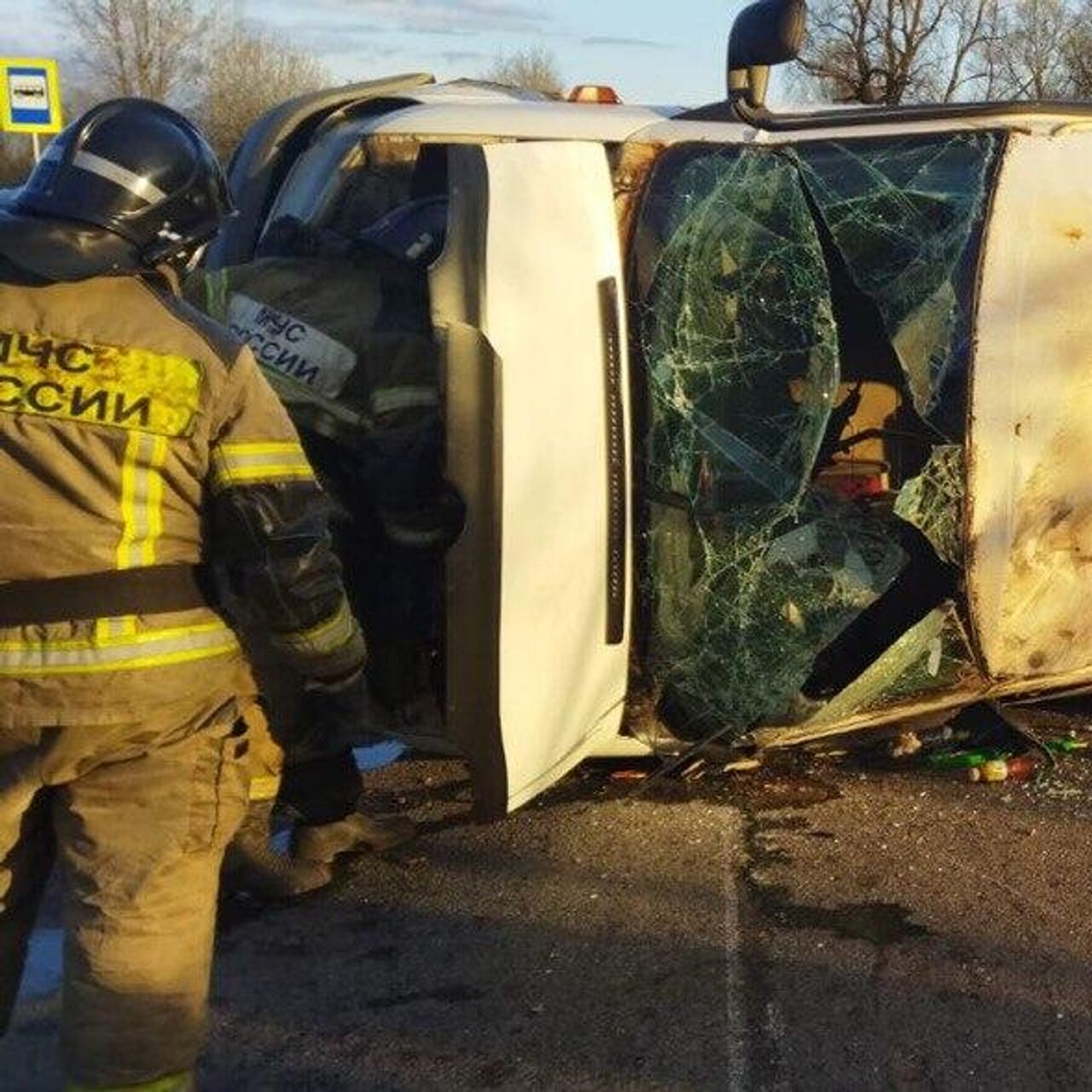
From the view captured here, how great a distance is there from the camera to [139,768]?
2607mm

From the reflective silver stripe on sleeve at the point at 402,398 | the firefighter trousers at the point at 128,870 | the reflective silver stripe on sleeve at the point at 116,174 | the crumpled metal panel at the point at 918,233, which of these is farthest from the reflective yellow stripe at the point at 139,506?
the crumpled metal panel at the point at 918,233

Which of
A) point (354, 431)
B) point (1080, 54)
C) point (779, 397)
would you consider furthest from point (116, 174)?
point (1080, 54)

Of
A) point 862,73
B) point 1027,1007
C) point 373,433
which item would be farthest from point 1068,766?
point 862,73

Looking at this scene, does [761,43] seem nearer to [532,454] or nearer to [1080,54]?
[532,454]

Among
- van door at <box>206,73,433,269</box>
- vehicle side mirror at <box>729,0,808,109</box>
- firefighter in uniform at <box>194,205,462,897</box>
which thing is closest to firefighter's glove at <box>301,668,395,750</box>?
firefighter in uniform at <box>194,205,462,897</box>

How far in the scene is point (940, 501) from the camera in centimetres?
381

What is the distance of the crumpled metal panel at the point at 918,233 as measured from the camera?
3764 mm

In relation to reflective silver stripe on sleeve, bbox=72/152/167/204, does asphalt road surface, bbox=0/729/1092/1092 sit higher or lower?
lower

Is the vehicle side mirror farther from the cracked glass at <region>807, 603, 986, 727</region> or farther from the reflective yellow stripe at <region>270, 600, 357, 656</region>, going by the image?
the reflective yellow stripe at <region>270, 600, 357, 656</region>

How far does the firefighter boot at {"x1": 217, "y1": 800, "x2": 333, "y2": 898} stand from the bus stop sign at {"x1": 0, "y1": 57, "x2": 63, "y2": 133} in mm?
10313

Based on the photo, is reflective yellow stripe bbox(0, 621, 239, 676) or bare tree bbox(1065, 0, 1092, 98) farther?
bare tree bbox(1065, 0, 1092, 98)

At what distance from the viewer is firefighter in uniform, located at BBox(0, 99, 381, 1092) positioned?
248 centimetres

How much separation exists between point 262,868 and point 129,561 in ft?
4.83

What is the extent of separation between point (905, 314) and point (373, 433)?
135 cm
